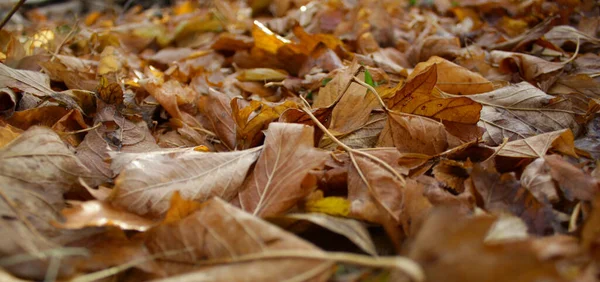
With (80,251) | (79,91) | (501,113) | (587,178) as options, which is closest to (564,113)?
(501,113)

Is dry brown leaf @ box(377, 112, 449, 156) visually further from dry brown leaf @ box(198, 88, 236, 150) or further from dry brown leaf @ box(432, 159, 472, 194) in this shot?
dry brown leaf @ box(198, 88, 236, 150)

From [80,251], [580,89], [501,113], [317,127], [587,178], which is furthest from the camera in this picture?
[580,89]

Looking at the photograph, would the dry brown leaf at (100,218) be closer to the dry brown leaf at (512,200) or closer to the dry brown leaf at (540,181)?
the dry brown leaf at (512,200)

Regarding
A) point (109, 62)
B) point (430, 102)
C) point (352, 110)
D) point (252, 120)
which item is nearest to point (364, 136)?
point (352, 110)

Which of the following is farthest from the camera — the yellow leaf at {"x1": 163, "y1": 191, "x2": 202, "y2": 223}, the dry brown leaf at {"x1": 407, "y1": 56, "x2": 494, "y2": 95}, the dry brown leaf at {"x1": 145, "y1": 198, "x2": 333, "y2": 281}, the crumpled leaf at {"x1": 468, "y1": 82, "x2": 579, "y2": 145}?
the dry brown leaf at {"x1": 407, "y1": 56, "x2": 494, "y2": 95}

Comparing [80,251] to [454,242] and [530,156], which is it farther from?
[530,156]

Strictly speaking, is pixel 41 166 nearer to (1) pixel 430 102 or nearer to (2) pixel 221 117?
(2) pixel 221 117

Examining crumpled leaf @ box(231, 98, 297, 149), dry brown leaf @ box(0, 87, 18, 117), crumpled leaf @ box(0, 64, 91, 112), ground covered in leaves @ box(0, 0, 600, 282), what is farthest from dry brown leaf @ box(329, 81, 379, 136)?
dry brown leaf @ box(0, 87, 18, 117)
